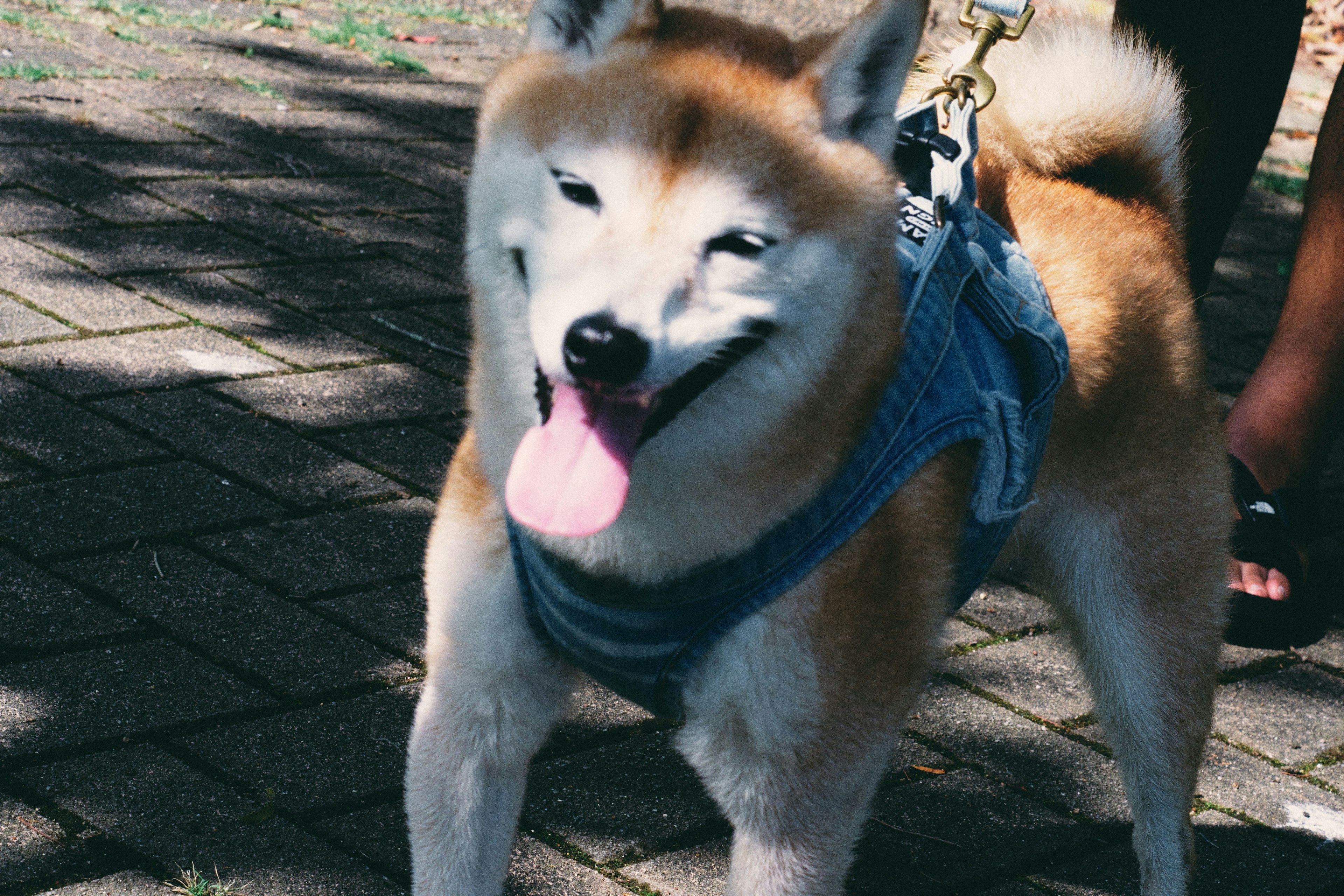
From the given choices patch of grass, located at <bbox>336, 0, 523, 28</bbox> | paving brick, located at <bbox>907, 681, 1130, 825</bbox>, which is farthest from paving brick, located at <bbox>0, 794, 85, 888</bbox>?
patch of grass, located at <bbox>336, 0, 523, 28</bbox>

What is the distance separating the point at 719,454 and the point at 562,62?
0.57 metres

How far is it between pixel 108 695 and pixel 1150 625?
76.7 inches

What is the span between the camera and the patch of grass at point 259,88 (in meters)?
5.60

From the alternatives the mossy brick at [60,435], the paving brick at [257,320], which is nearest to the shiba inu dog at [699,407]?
the mossy brick at [60,435]

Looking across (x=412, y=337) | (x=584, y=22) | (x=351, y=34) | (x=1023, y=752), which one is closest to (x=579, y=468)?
(x=584, y=22)

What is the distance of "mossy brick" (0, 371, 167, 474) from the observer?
122 inches

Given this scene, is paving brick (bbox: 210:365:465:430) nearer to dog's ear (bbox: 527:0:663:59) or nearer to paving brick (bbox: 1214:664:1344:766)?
dog's ear (bbox: 527:0:663:59)

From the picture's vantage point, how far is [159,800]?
2225 mm

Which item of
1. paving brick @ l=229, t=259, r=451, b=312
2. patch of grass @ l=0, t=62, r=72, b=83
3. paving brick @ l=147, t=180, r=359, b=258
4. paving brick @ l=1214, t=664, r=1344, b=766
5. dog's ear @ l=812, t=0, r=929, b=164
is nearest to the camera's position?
dog's ear @ l=812, t=0, r=929, b=164

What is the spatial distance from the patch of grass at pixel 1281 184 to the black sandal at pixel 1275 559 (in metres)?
3.99

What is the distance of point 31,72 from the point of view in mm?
5273

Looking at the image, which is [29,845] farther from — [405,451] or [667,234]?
[405,451]

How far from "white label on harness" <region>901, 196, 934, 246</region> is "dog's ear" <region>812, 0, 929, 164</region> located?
0.38 m

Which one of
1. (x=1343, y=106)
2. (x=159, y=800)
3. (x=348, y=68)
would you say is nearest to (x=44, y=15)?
(x=348, y=68)
